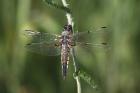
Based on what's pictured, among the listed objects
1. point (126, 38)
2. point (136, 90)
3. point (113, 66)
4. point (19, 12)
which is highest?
point (19, 12)

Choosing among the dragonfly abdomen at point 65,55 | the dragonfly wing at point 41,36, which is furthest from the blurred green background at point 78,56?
the dragonfly abdomen at point 65,55

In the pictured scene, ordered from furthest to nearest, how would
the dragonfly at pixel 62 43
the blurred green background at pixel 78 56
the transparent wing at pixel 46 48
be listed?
the blurred green background at pixel 78 56 → the transparent wing at pixel 46 48 → the dragonfly at pixel 62 43

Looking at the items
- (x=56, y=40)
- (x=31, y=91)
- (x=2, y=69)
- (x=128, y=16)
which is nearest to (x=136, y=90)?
(x=128, y=16)

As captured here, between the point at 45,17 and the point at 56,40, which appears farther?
the point at 45,17

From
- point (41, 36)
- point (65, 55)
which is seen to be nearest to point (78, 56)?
point (41, 36)

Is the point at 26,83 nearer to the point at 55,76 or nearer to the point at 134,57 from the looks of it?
the point at 55,76

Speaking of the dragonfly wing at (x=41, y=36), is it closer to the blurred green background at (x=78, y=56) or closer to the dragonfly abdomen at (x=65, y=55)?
the dragonfly abdomen at (x=65, y=55)
